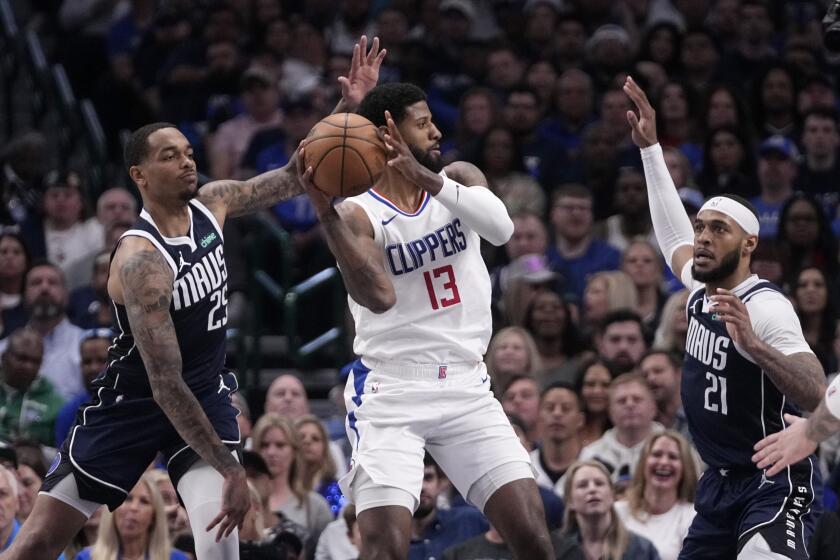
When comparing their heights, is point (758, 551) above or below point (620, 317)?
below

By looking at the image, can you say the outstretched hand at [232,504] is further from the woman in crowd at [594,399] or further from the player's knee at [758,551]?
the woman in crowd at [594,399]

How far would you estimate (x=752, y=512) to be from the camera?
7.56 m

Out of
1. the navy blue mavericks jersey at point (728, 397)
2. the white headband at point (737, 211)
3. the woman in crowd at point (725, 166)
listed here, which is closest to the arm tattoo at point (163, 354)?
the navy blue mavericks jersey at point (728, 397)

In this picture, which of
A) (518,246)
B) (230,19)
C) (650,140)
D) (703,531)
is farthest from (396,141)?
(230,19)

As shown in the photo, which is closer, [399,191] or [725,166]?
[399,191]

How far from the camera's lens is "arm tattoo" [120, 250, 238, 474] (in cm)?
724

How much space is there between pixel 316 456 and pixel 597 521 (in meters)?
2.19

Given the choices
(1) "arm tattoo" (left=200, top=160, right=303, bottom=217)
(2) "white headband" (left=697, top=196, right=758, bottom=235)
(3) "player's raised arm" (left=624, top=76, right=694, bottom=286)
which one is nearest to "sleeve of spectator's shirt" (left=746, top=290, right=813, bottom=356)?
(2) "white headband" (left=697, top=196, right=758, bottom=235)

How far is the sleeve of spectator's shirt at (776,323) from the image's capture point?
7504 mm

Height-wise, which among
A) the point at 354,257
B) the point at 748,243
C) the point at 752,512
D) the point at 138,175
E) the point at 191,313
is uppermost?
the point at 138,175

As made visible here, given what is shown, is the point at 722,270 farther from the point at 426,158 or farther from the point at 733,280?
the point at 426,158

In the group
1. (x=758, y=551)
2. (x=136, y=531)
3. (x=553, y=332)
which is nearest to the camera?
(x=758, y=551)

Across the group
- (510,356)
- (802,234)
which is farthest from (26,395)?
(802,234)

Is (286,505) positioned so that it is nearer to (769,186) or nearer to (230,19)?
(769,186)
